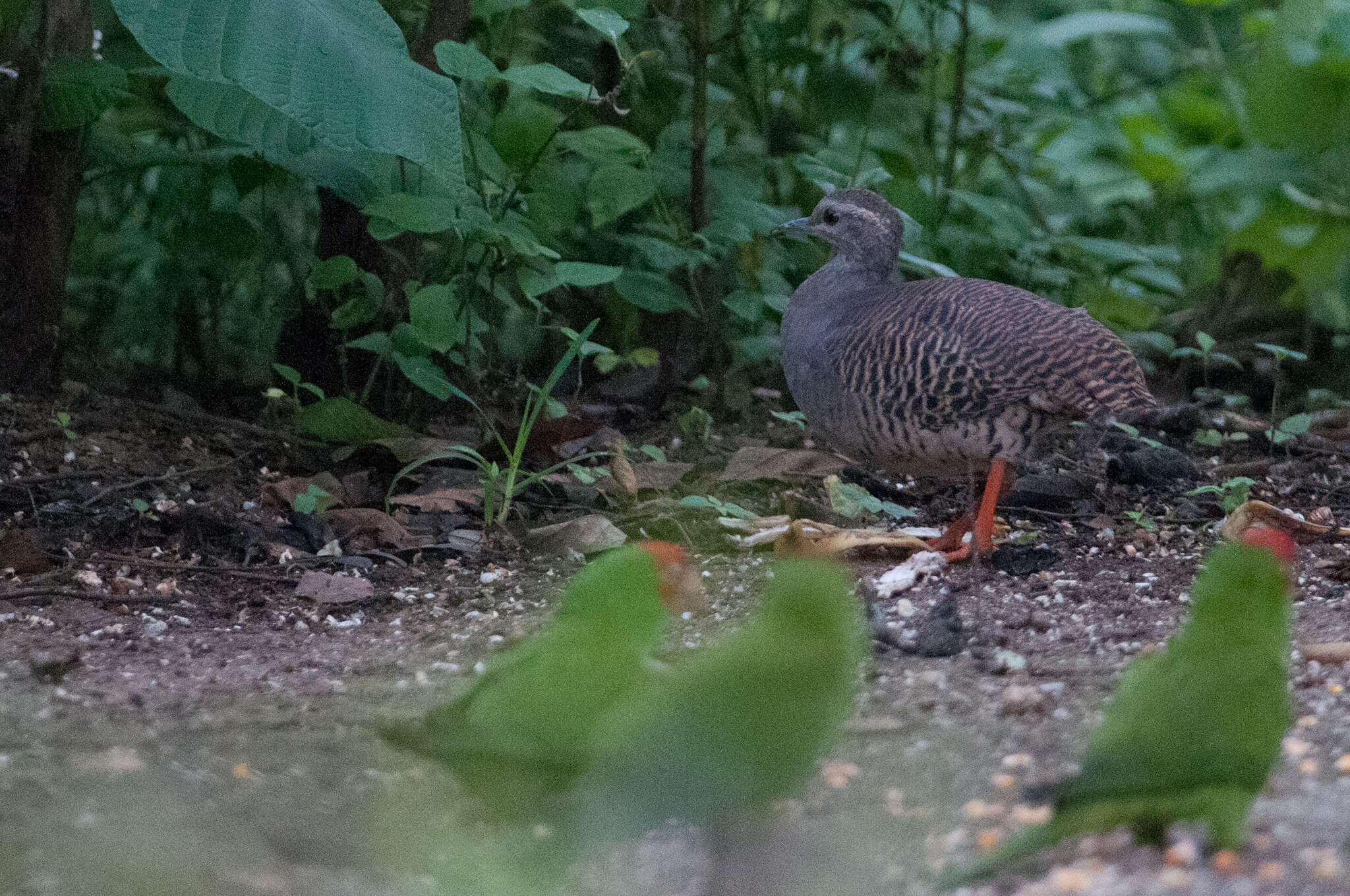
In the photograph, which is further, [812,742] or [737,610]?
[737,610]

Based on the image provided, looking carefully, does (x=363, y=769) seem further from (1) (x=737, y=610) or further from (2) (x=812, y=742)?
(1) (x=737, y=610)

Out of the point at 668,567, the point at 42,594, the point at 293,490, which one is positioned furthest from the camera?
the point at 293,490

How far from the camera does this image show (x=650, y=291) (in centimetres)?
452

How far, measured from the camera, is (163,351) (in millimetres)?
5133

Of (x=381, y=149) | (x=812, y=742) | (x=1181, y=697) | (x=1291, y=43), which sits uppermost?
(x=1291, y=43)

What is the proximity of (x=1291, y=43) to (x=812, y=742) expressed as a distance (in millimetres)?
6049

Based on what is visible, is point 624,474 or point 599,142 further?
point 599,142

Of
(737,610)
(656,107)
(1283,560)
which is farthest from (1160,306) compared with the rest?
(1283,560)

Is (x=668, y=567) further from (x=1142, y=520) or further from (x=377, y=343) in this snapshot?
(x=1142, y=520)

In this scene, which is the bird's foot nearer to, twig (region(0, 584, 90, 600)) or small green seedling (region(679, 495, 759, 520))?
small green seedling (region(679, 495, 759, 520))

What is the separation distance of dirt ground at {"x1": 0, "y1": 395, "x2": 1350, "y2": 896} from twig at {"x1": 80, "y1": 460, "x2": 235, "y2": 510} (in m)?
0.01

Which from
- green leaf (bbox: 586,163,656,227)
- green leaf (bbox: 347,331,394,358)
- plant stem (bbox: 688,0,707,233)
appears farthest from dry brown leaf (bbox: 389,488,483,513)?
plant stem (bbox: 688,0,707,233)

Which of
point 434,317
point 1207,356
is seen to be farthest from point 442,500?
point 1207,356

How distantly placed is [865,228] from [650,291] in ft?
2.40
